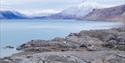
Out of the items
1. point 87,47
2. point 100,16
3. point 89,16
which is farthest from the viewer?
point 89,16

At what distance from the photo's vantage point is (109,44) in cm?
2494

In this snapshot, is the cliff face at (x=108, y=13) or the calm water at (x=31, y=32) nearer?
the calm water at (x=31, y=32)

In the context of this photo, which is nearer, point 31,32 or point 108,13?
point 31,32

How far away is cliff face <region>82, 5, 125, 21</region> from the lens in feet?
476

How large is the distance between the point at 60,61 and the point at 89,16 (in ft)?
574

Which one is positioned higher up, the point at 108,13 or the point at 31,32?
the point at 31,32

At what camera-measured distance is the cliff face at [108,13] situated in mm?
145200

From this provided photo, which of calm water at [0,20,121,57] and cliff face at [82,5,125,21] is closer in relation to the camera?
calm water at [0,20,121,57]

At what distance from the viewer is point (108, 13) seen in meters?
160

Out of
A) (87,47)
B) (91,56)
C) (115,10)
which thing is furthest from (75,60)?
(115,10)

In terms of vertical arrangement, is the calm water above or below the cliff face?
above

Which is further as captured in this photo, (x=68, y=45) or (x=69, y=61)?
(x=68, y=45)

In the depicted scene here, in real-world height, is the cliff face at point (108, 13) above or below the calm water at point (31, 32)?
below

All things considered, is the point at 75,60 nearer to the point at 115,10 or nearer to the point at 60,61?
the point at 60,61
